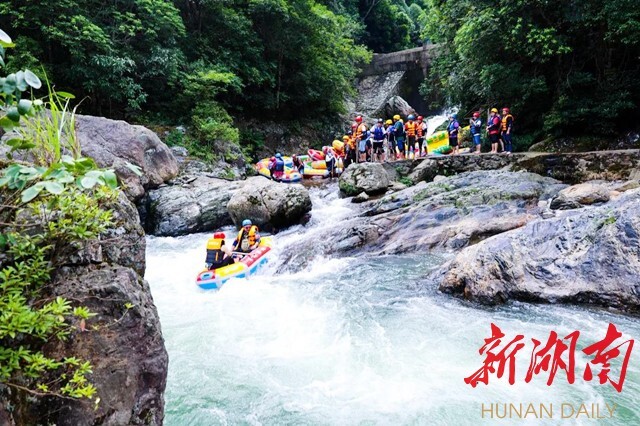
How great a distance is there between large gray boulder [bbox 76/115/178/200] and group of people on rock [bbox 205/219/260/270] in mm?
3593

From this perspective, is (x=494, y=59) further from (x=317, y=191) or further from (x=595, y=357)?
(x=595, y=357)

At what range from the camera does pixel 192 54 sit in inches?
663

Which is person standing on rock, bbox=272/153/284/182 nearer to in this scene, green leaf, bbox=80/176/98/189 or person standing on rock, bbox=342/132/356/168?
person standing on rock, bbox=342/132/356/168

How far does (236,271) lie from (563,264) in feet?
17.8

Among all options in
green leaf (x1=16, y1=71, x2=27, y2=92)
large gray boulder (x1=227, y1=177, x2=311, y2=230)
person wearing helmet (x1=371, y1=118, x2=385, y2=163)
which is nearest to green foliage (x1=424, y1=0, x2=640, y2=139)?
person wearing helmet (x1=371, y1=118, x2=385, y2=163)

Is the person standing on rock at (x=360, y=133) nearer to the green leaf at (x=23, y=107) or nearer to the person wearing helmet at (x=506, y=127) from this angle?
the person wearing helmet at (x=506, y=127)

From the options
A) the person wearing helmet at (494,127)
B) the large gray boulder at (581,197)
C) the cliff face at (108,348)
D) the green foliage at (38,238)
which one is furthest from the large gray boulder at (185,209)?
the green foliage at (38,238)

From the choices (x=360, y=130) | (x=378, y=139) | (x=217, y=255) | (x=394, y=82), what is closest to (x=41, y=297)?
(x=217, y=255)

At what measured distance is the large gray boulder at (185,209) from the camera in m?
11.4

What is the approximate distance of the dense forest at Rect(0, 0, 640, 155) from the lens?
38.9ft

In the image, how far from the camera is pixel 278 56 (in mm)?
19953

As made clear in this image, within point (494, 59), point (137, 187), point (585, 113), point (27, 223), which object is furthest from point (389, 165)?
point (27, 223)
